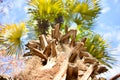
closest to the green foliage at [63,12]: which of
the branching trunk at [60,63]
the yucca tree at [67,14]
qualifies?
A: the yucca tree at [67,14]

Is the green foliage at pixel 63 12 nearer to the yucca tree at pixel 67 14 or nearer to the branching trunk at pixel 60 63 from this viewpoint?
the yucca tree at pixel 67 14

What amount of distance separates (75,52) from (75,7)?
2.59 metres

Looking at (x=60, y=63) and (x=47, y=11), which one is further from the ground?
(x=47, y=11)

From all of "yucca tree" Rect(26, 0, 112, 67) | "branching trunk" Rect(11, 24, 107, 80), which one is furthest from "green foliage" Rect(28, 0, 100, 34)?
"branching trunk" Rect(11, 24, 107, 80)

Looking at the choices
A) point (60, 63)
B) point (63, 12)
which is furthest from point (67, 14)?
point (60, 63)

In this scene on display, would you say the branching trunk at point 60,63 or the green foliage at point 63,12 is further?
the green foliage at point 63,12

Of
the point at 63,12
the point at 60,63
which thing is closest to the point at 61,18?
the point at 63,12

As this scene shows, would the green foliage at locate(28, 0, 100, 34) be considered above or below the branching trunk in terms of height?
above

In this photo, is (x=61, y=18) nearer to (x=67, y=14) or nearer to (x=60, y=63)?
(x=67, y=14)

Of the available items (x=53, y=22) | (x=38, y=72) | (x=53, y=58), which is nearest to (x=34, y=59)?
(x=53, y=58)

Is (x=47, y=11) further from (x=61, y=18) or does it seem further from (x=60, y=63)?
(x=60, y=63)

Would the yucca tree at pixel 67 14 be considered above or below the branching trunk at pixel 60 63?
above

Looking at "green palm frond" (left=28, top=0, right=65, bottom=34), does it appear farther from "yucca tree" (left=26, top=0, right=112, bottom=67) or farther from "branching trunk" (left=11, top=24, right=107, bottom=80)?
"branching trunk" (left=11, top=24, right=107, bottom=80)

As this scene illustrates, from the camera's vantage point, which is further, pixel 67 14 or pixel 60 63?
pixel 67 14
